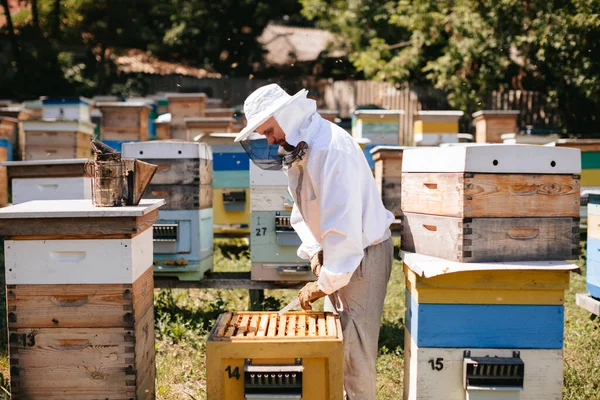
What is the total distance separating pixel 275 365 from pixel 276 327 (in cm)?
24

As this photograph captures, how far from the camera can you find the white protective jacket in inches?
103

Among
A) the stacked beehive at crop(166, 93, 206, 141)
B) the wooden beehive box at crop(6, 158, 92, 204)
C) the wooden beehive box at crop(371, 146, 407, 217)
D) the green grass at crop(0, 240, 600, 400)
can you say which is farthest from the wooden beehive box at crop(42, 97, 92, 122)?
the wooden beehive box at crop(371, 146, 407, 217)

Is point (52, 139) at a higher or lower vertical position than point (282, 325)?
higher

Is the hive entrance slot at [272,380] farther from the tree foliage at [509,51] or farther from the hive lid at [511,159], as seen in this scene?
the tree foliage at [509,51]

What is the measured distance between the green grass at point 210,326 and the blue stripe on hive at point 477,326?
1.34 feet

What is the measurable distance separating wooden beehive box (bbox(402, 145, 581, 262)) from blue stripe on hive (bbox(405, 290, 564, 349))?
0.24m

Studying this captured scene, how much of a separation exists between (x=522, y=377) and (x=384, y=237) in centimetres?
91

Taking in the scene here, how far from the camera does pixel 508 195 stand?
283 cm

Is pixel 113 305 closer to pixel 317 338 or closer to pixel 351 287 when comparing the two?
pixel 317 338

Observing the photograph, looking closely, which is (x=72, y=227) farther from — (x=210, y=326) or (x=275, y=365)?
(x=210, y=326)

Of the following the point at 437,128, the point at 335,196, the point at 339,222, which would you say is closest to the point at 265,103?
the point at 335,196

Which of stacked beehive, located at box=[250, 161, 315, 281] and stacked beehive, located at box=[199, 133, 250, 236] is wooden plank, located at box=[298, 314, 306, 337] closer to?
stacked beehive, located at box=[250, 161, 315, 281]

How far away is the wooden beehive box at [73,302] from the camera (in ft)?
8.65

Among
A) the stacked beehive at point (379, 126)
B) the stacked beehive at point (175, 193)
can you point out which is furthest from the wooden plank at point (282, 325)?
the stacked beehive at point (379, 126)
